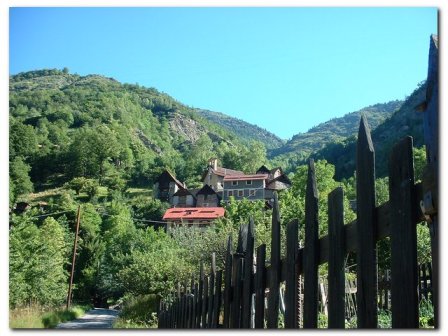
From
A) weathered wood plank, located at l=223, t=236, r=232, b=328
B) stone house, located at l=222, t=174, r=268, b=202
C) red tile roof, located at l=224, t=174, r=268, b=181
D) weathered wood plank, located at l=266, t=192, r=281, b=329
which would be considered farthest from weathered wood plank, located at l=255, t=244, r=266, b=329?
red tile roof, located at l=224, t=174, r=268, b=181

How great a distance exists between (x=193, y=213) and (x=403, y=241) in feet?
219

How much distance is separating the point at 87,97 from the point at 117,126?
16.9 metres

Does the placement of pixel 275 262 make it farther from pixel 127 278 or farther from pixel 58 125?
pixel 58 125

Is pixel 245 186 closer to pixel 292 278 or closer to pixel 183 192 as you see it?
pixel 183 192

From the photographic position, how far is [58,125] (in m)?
106

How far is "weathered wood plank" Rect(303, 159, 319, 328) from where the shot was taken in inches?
71.1

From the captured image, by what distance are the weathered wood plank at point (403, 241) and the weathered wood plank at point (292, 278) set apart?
2.31ft

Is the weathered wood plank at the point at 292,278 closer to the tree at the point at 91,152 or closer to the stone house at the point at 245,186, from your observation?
the stone house at the point at 245,186

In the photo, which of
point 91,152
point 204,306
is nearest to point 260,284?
point 204,306

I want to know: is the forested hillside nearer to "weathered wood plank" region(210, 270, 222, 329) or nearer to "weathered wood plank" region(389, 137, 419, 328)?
"weathered wood plank" region(210, 270, 222, 329)

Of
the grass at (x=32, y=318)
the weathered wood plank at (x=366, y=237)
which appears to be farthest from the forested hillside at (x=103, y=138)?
the weathered wood plank at (x=366, y=237)

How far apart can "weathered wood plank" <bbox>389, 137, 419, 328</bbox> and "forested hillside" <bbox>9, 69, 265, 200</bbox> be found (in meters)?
69.0

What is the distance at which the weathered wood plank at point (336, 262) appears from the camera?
1.62 metres

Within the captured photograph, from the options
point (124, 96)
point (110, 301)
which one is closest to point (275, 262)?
point (110, 301)
